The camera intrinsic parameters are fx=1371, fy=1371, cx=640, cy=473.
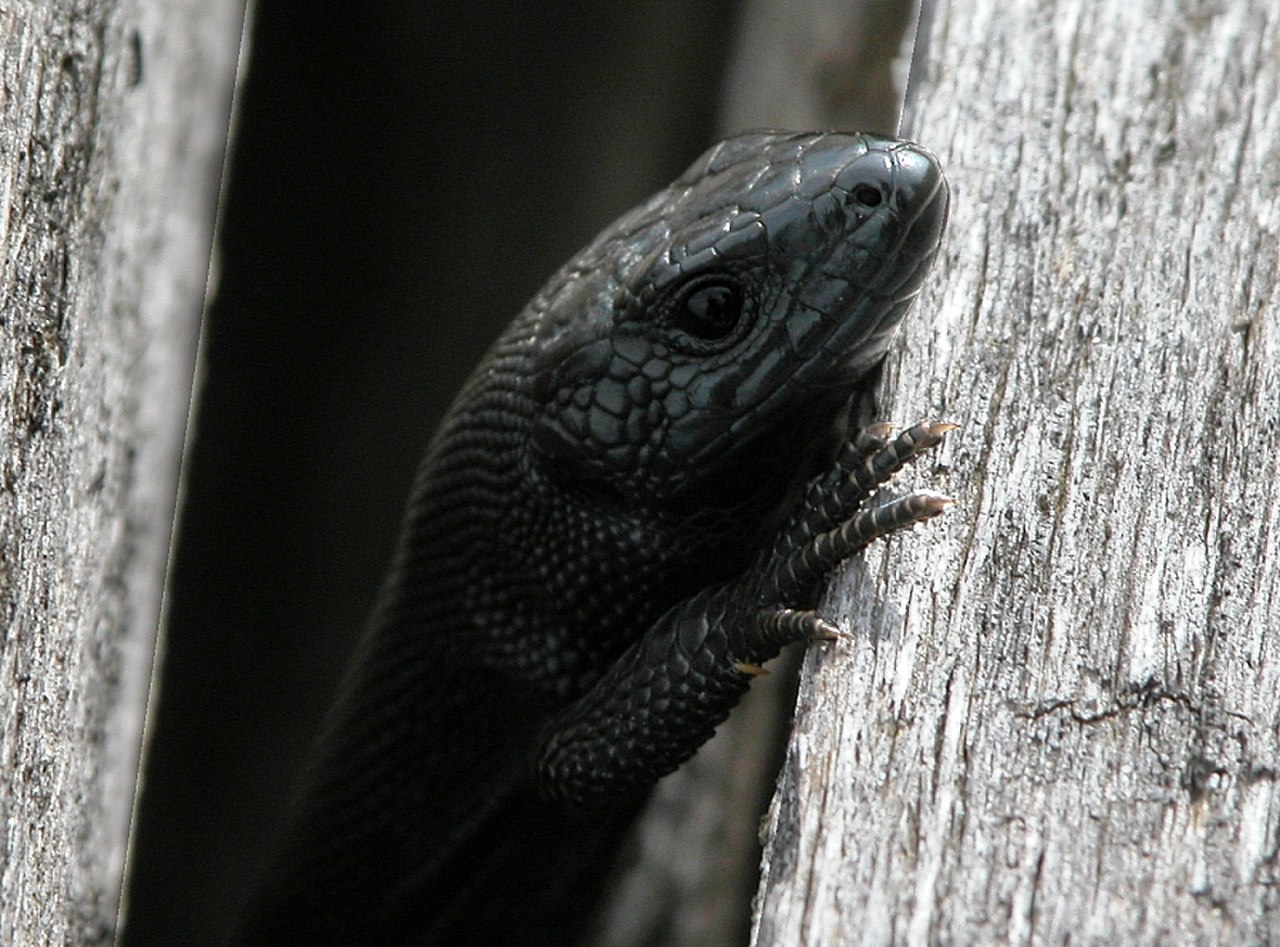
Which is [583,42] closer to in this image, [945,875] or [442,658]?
[442,658]

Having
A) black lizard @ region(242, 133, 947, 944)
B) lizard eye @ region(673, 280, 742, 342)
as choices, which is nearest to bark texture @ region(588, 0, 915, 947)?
black lizard @ region(242, 133, 947, 944)

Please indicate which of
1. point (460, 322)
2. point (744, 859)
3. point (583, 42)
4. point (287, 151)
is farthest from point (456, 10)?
point (744, 859)

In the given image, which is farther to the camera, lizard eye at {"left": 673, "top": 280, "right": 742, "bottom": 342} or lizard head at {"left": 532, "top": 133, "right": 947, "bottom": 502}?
lizard eye at {"left": 673, "top": 280, "right": 742, "bottom": 342}

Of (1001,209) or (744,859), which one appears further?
(744,859)

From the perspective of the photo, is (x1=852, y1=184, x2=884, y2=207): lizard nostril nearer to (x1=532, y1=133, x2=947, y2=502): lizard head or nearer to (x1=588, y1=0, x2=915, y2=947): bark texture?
(x1=532, y1=133, x2=947, y2=502): lizard head

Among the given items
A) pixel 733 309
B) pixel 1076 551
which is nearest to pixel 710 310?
pixel 733 309

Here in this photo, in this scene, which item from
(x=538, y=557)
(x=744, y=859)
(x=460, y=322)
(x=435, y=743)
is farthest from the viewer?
(x=460, y=322)
